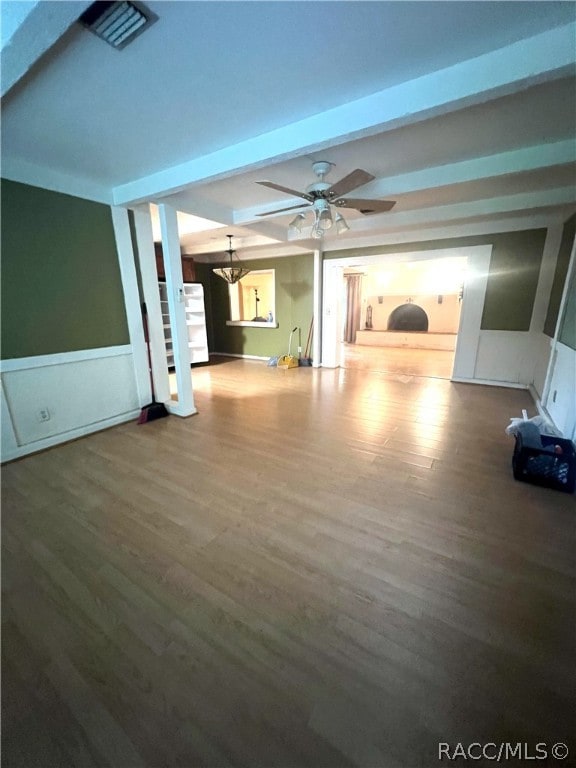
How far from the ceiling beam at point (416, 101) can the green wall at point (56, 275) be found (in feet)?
4.52

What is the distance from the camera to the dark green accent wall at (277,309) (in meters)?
6.08

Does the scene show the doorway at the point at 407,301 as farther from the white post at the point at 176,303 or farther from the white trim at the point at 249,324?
the white post at the point at 176,303

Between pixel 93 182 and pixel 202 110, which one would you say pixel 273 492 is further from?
pixel 93 182

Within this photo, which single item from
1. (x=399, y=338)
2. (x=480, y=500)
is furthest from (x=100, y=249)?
(x=399, y=338)

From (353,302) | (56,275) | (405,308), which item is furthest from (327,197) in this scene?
(405,308)

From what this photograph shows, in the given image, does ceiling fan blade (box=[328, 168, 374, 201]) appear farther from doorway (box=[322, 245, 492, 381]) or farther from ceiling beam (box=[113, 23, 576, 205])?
doorway (box=[322, 245, 492, 381])

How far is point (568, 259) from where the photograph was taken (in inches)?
136

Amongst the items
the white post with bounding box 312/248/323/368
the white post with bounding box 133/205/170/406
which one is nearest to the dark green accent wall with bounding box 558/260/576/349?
the white post with bounding box 312/248/323/368

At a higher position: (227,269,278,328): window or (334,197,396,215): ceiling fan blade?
(334,197,396,215): ceiling fan blade

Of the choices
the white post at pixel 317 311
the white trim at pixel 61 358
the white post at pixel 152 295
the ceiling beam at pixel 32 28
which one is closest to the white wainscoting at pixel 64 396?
the white trim at pixel 61 358

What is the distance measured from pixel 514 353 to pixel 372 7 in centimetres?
463

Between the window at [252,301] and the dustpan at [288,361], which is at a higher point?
the window at [252,301]

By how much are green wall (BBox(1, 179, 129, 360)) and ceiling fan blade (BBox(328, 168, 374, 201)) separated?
227 cm

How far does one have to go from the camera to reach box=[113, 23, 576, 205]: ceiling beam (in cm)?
127
